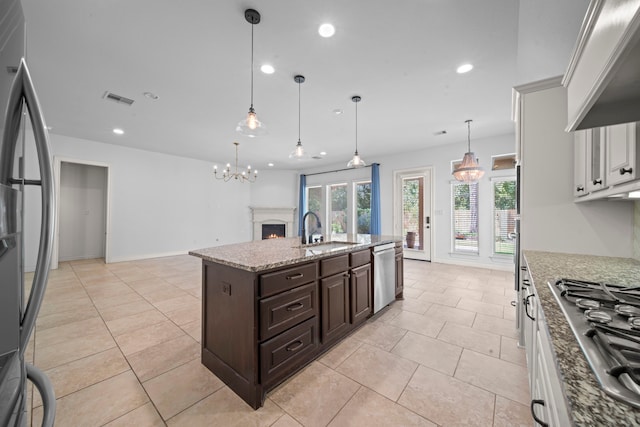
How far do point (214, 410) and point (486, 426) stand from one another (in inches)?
61.8

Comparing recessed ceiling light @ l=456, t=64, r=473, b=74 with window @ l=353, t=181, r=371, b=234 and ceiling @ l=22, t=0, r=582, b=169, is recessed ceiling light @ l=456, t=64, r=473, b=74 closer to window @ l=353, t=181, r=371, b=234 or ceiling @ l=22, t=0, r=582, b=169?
ceiling @ l=22, t=0, r=582, b=169

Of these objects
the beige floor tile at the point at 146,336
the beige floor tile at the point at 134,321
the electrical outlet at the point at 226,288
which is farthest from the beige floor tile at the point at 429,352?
the beige floor tile at the point at 134,321

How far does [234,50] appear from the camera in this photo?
2.35 meters

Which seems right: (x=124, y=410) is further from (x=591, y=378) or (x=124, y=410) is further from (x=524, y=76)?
(x=524, y=76)

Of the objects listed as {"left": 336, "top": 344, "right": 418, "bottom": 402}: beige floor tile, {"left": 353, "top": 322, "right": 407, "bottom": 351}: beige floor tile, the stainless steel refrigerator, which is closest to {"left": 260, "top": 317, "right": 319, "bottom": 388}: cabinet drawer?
{"left": 336, "top": 344, "right": 418, "bottom": 402}: beige floor tile

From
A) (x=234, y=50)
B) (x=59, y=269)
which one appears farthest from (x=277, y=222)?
(x=234, y=50)

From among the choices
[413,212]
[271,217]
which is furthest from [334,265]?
[271,217]

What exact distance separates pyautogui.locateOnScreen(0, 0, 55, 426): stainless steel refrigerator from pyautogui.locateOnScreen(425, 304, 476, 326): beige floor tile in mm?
3013

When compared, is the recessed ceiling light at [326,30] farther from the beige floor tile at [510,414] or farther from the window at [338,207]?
the window at [338,207]

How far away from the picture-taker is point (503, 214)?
4926 millimetres

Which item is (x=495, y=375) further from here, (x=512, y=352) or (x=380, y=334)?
(x=380, y=334)

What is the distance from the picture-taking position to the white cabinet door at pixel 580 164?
166 cm

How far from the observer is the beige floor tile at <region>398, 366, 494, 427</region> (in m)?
1.40

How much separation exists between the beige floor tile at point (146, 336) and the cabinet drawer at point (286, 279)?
149cm
